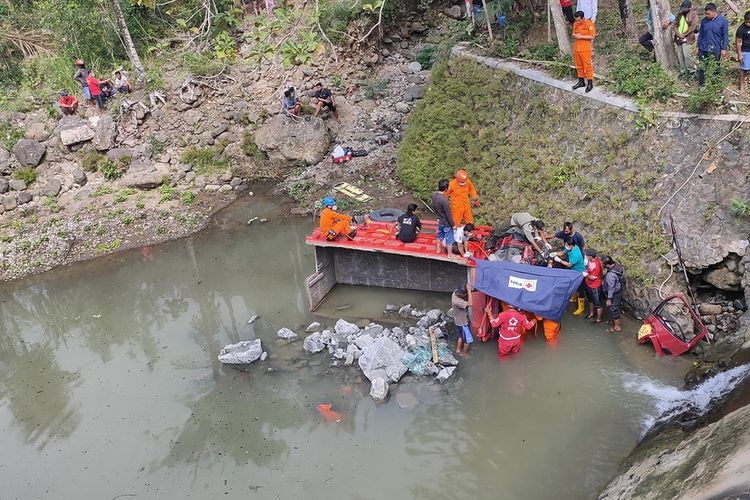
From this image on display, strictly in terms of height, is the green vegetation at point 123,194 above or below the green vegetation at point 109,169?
below

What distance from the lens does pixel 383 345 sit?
9.55m

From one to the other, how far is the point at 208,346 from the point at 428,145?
7.57 meters

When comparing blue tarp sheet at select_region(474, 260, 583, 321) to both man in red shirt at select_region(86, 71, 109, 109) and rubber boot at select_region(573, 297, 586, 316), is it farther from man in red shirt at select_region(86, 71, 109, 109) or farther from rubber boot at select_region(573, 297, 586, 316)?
man in red shirt at select_region(86, 71, 109, 109)

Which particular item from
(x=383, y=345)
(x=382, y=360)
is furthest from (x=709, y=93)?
(x=382, y=360)

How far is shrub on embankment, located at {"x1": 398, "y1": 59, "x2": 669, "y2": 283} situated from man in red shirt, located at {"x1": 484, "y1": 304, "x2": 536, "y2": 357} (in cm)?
204

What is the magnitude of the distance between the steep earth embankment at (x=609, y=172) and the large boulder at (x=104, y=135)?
9.72 metres

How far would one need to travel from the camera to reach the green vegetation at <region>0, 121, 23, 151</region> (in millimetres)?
17641

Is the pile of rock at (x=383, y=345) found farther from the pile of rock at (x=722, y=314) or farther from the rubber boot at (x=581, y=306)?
the pile of rock at (x=722, y=314)

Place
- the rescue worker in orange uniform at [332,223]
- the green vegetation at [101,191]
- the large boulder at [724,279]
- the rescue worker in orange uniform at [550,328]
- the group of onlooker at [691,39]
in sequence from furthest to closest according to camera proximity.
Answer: the green vegetation at [101,191] < the rescue worker in orange uniform at [332,223] < the group of onlooker at [691,39] < the rescue worker in orange uniform at [550,328] < the large boulder at [724,279]

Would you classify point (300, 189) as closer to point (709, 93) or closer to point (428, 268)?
point (428, 268)

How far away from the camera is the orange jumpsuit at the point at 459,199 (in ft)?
34.2

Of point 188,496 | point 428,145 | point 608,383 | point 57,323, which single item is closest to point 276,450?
point 188,496

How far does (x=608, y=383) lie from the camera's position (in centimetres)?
868

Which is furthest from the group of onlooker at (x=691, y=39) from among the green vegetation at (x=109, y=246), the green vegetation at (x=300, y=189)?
the green vegetation at (x=109, y=246)
